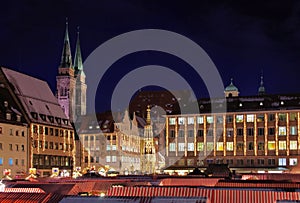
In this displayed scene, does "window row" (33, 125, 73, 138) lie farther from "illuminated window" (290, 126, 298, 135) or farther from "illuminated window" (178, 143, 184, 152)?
"illuminated window" (290, 126, 298, 135)

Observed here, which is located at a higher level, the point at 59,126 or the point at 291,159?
the point at 59,126

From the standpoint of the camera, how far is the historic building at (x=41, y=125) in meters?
93.1

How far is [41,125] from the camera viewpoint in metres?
96.5

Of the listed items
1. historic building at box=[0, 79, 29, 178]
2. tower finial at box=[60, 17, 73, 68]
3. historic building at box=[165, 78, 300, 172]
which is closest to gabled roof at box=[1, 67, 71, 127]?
historic building at box=[0, 79, 29, 178]

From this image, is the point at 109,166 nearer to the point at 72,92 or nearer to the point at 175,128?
the point at 175,128

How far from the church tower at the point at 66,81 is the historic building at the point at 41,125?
240 ft

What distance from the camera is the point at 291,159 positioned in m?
99.1

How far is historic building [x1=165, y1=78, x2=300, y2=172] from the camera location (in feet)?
330

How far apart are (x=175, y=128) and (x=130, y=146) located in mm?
31953

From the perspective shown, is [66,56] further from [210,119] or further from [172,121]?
[210,119]

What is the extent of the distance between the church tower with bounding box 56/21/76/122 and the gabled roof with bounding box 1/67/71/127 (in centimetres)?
7303

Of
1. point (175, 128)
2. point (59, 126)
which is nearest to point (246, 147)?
point (175, 128)

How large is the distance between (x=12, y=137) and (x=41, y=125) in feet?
32.8

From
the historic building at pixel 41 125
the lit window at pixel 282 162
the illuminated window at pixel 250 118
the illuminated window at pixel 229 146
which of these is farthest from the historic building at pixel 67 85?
the lit window at pixel 282 162
